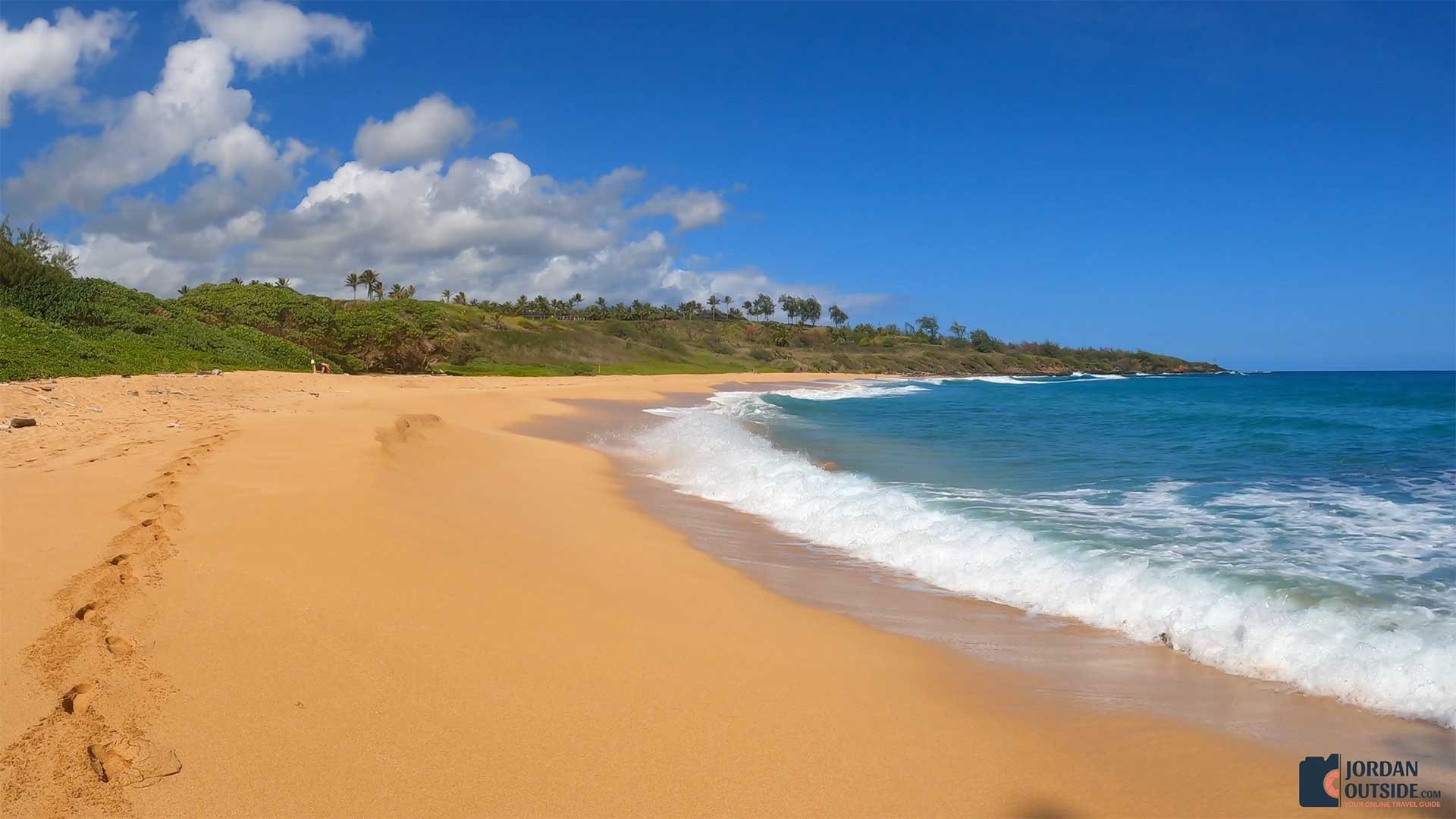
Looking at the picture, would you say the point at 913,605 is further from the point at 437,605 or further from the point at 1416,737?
the point at 437,605

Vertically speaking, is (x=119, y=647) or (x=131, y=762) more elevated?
(x=119, y=647)

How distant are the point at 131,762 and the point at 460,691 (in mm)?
1231

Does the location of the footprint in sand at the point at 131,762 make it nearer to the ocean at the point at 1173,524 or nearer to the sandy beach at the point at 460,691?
the sandy beach at the point at 460,691

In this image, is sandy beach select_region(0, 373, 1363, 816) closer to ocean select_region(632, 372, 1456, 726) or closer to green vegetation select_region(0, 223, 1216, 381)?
ocean select_region(632, 372, 1456, 726)

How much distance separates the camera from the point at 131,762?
9.22 feet

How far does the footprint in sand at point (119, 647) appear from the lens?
3.51 metres

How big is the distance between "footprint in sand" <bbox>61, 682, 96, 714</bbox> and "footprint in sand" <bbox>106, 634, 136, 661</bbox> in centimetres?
26

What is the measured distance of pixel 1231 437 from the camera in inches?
760

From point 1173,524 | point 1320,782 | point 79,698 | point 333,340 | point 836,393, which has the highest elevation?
point 333,340

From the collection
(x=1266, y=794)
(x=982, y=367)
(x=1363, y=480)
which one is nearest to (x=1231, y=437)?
(x=1363, y=480)

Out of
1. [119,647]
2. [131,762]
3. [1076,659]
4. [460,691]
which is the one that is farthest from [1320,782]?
[119,647]

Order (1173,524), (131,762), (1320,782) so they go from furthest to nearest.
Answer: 1. (1173,524)
2. (1320,782)
3. (131,762)

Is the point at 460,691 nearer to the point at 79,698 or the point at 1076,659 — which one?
the point at 79,698

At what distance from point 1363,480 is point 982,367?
342 ft
